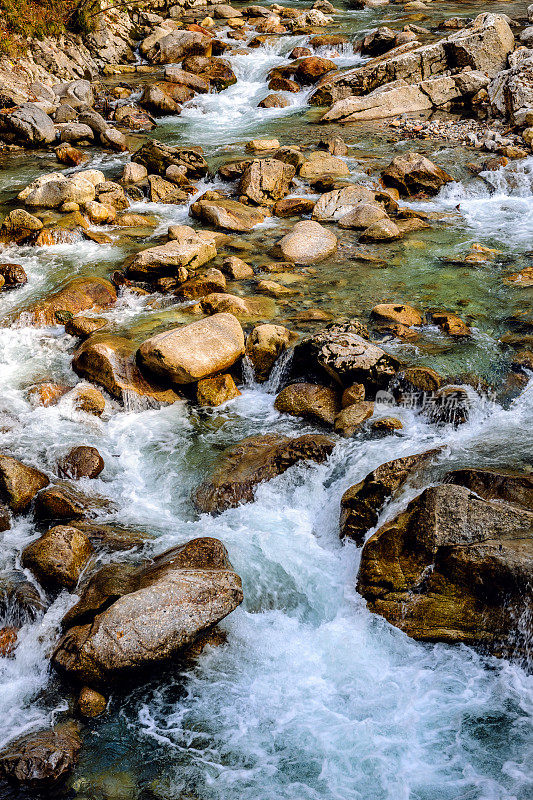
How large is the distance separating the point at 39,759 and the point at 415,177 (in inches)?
484

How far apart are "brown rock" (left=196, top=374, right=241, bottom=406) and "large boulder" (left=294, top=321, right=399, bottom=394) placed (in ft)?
3.40

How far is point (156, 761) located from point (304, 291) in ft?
23.6

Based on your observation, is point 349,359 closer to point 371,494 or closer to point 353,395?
point 353,395

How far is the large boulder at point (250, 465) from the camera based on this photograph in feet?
22.0

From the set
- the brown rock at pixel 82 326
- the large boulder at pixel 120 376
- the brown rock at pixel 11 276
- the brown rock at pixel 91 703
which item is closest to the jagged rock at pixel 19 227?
the brown rock at pixel 11 276

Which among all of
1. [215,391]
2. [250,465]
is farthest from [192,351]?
[250,465]

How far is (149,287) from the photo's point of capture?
10359mm

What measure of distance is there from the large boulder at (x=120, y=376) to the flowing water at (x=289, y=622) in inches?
6.5

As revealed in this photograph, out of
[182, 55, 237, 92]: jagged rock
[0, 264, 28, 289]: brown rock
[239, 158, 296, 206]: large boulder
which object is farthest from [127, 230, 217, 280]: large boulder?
[182, 55, 237, 92]: jagged rock

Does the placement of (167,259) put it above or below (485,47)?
below

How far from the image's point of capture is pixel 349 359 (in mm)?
7707

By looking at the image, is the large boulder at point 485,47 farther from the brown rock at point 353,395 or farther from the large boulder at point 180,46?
the brown rock at point 353,395

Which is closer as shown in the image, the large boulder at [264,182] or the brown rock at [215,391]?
the brown rock at [215,391]

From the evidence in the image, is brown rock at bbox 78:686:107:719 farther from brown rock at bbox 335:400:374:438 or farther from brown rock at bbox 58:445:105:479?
brown rock at bbox 335:400:374:438
